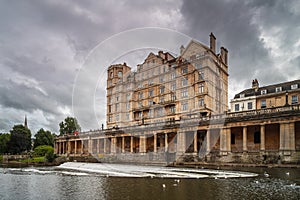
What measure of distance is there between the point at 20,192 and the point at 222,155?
2882 centimetres

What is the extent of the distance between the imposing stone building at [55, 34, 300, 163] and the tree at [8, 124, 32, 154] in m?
28.2

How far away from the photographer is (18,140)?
332 ft

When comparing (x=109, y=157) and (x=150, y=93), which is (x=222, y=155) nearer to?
(x=109, y=157)

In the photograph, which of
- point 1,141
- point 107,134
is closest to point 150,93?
point 107,134

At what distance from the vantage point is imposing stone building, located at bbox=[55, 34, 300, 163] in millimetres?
38125

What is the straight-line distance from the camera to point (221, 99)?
62000 mm

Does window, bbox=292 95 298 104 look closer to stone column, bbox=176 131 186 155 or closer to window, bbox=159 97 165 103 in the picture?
stone column, bbox=176 131 186 155

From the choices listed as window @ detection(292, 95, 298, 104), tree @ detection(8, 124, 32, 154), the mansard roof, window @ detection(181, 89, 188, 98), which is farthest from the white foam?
tree @ detection(8, 124, 32, 154)

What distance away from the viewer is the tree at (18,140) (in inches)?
3979

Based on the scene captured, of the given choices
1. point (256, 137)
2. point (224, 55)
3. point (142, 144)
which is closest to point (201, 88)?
point (224, 55)

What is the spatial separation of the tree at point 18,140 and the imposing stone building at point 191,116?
28.2 meters

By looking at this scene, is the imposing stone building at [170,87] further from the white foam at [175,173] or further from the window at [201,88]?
the white foam at [175,173]

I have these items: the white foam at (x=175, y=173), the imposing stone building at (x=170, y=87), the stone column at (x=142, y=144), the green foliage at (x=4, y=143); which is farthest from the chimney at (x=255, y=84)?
the green foliage at (x=4, y=143)

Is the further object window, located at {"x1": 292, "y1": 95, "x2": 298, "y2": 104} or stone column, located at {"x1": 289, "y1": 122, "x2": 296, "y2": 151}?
window, located at {"x1": 292, "y1": 95, "x2": 298, "y2": 104}
